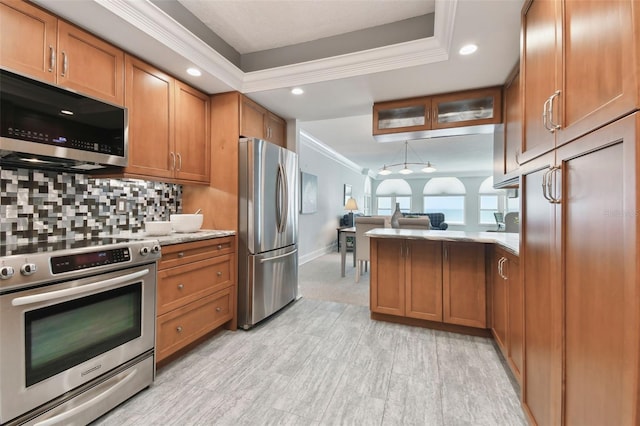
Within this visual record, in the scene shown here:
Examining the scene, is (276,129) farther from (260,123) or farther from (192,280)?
(192,280)

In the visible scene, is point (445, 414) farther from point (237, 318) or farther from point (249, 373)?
point (237, 318)

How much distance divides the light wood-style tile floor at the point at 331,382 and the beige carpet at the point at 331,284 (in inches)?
37.7

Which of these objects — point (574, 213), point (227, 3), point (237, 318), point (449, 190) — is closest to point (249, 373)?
point (237, 318)

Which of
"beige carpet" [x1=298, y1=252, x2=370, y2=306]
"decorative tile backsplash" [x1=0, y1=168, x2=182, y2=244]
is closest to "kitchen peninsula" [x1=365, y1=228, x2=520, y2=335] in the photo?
"beige carpet" [x1=298, y1=252, x2=370, y2=306]

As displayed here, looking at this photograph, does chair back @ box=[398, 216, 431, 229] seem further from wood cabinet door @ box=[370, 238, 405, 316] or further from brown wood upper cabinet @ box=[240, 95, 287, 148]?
brown wood upper cabinet @ box=[240, 95, 287, 148]

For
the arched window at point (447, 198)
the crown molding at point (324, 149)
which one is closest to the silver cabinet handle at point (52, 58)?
the crown molding at point (324, 149)

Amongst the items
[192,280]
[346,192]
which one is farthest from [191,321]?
[346,192]

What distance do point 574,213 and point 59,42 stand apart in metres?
2.71

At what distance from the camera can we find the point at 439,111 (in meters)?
2.81

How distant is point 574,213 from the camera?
98cm

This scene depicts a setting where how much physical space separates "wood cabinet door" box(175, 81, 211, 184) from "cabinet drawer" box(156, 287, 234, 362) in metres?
1.11

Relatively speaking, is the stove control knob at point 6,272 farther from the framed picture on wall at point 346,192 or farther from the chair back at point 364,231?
the framed picture on wall at point 346,192

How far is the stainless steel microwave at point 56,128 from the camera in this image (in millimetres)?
1420

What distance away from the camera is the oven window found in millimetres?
1321
